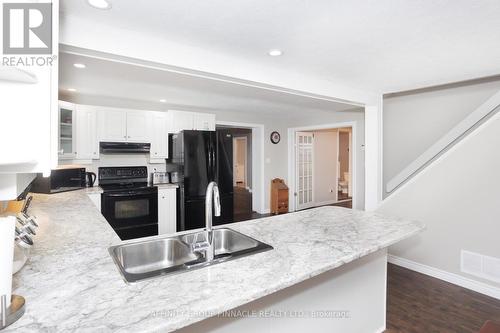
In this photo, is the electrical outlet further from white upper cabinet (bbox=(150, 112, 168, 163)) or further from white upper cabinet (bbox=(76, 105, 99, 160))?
white upper cabinet (bbox=(76, 105, 99, 160))

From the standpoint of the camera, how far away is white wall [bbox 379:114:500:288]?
257 centimetres

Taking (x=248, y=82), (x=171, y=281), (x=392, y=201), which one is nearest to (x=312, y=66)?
(x=248, y=82)

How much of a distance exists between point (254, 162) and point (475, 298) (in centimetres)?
447

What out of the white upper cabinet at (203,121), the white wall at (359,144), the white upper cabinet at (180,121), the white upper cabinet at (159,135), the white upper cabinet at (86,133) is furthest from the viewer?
the white wall at (359,144)

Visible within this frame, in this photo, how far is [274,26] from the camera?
6.05ft

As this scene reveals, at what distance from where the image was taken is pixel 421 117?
12.7 feet

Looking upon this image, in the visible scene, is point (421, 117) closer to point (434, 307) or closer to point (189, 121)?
point (434, 307)

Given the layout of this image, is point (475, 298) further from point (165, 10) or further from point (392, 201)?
point (165, 10)

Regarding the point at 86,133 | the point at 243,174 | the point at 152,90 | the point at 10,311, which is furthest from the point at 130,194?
the point at 243,174

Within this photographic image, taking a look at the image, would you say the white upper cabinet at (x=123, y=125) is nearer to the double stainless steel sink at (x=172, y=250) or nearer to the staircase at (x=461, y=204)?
the double stainless steel sink at (x=172, y=250)

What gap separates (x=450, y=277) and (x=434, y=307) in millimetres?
697

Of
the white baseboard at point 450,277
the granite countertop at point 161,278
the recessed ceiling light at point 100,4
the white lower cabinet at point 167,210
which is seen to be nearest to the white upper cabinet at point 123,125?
the white lower cabinet at point 167,210

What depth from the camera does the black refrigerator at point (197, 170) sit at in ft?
13.4

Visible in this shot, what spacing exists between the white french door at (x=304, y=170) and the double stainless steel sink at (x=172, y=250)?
5.00 metres
